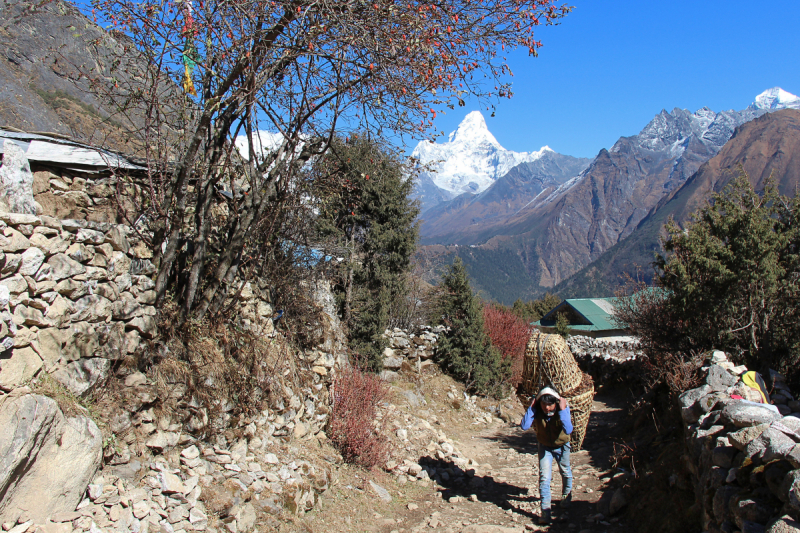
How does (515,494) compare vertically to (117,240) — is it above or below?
below

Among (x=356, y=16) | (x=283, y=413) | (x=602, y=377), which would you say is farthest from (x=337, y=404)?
(x=602, y=377)

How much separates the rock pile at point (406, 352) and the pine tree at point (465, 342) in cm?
42

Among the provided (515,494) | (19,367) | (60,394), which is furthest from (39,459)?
(515,494)

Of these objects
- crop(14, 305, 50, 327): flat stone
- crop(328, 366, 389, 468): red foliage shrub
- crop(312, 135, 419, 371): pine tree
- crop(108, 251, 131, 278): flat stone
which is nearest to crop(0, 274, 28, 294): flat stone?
crop(14, 305, 50, 327): flat stone

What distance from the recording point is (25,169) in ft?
14.3

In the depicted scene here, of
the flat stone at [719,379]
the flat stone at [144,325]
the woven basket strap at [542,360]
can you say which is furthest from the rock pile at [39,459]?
the flat stone at [719,379]

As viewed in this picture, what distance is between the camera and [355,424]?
708 cm

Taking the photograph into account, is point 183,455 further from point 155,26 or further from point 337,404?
point 155,26

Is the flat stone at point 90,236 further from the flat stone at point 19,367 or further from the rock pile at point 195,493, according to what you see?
the rock pile at point 195,493

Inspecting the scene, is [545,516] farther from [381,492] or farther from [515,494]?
[381,492]

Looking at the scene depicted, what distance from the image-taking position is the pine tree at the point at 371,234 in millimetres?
12921

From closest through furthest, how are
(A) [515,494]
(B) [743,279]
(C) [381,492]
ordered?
1. (C) [381,492]
2. (A) [515,494]
3. (B) [743,279]

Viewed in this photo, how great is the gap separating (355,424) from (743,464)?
4942mm

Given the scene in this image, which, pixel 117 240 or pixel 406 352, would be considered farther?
pixel 406 352
